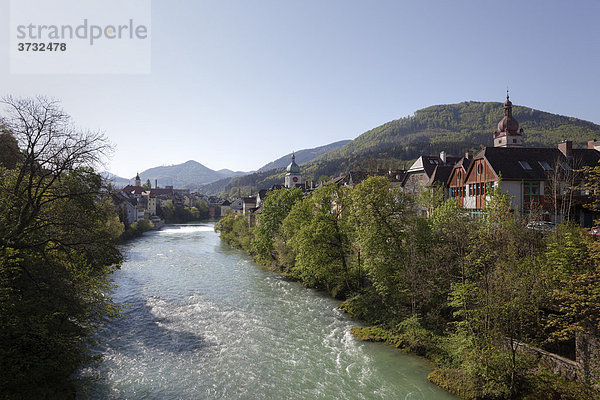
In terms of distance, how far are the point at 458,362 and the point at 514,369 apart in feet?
8.70

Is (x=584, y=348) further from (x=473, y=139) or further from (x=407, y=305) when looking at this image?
(x=473, y=139)

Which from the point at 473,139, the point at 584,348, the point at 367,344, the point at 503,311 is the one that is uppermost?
the point at 473,139

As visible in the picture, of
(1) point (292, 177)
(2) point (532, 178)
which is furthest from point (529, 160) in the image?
(1) point (292, 177)

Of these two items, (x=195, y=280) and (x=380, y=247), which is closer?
(x=380, y=247)

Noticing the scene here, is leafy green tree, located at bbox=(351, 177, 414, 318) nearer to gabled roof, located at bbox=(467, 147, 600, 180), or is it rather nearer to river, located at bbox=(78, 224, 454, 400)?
river, located at bbox=(78, 224, 454, 400)

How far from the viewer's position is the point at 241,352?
19.3m

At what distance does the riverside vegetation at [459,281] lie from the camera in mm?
14633

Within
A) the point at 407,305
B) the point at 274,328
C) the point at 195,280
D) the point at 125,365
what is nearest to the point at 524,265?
the point at 407,305

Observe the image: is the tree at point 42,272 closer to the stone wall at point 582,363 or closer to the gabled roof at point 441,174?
the stone wall at point 582,363

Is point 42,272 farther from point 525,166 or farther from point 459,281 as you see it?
point 525,166

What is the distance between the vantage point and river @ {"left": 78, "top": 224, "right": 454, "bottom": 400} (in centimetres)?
1576

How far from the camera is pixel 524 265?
16.5 meters

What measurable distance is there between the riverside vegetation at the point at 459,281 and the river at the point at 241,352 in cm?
174

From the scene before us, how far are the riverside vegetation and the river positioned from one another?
5.71 ft
